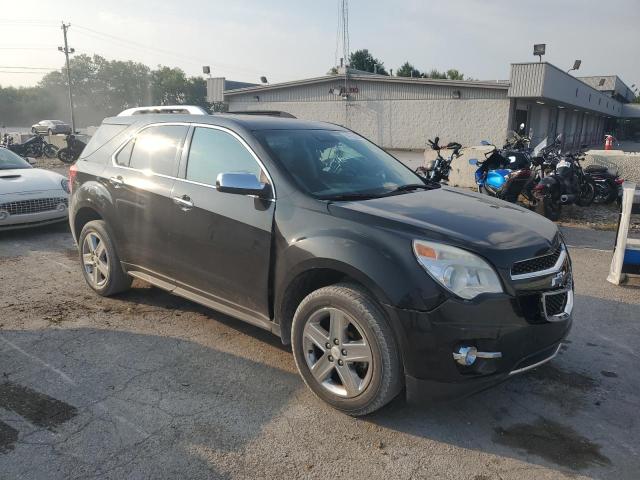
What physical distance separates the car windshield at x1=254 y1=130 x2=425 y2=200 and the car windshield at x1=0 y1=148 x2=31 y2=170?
22.2ft

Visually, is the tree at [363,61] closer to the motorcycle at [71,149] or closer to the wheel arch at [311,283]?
the motorcycle at [71,149]

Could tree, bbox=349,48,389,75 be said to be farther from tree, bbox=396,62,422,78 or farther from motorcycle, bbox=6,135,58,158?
motorcycle, bbox=6,135,58,158

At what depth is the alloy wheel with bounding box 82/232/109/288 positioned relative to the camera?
5148 millimetres

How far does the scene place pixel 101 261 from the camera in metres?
5.19

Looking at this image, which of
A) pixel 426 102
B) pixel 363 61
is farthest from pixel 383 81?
pixel 363 61

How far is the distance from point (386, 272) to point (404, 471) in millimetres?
1039

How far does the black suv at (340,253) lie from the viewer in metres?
2.86

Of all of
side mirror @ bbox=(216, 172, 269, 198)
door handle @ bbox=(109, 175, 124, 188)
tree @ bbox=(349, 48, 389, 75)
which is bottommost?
door handle @ bbox=(109, 175, 124, 188)

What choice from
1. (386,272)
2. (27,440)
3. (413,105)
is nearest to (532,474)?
(386,272)

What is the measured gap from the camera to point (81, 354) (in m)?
4.05

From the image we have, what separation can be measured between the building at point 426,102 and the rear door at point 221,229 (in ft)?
75.5

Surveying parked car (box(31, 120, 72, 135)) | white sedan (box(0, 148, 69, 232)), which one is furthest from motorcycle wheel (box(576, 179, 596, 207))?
parked car (box(31, 120, 72, 135))

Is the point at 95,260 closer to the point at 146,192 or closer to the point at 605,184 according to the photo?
the point at 146,192

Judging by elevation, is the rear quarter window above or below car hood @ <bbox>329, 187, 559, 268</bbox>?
above
